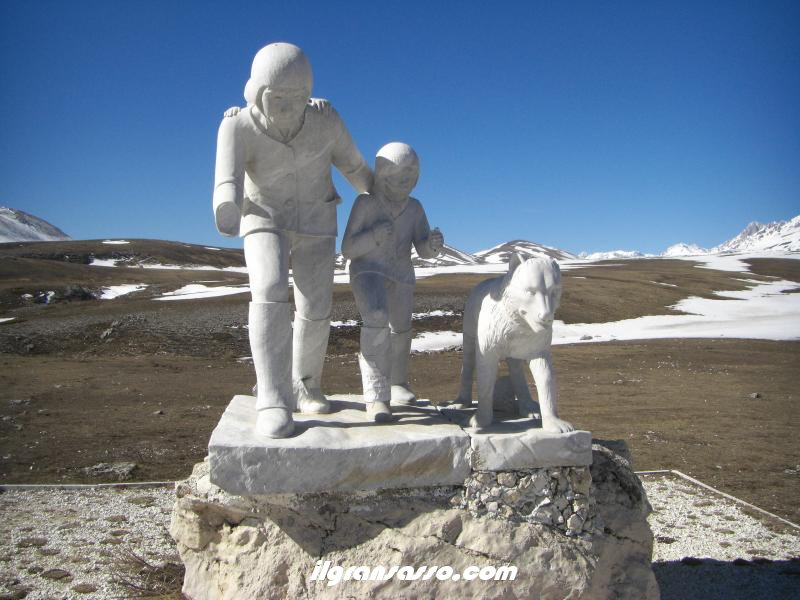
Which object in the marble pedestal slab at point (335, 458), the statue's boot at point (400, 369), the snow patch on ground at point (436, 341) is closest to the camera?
the marble pedestal slab at point (335, 458)

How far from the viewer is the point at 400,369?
5.25 m

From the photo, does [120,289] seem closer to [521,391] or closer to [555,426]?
[521,391]

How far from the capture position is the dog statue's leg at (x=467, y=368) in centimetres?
485

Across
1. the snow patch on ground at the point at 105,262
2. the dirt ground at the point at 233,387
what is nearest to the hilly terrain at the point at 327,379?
the dirt ground at the point at 233,387

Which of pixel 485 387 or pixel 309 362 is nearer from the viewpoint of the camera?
pixel 485 387

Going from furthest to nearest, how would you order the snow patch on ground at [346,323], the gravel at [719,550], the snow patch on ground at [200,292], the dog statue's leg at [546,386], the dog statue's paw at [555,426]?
1. the snow patch on ground at [200,292]
2. the snow patch on ground at [346,323]
3. the gravel at [719,550]
4. the dog statue's leg at [546,386]
5. the dog statue's paw at [555,426]

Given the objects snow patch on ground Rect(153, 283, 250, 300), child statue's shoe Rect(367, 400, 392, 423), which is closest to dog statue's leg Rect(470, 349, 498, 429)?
child statue's shoe Rect(367, 400, 392, 423)

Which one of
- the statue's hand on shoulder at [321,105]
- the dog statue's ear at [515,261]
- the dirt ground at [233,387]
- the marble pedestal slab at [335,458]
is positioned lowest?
the dirt ground at [233,387]

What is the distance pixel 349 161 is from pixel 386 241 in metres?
0.68

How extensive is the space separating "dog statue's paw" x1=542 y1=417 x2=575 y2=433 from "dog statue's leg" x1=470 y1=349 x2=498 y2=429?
0.38 m

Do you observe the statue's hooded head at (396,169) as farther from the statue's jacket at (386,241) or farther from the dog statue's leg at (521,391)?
the dog statue's leg at (521,391)

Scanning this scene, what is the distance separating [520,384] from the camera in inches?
Answer: 193

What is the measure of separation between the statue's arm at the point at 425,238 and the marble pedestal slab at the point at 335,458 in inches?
58.1

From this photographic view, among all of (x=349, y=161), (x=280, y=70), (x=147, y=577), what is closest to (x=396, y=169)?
(x=349, y=161)
